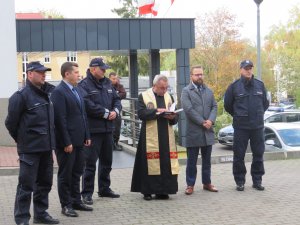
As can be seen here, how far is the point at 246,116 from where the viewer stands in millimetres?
8070

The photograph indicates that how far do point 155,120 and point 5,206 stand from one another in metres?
2.39

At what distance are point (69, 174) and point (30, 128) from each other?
0.95 meters

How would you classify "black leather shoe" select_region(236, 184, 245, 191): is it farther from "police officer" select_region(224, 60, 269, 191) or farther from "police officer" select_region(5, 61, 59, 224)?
"police officer" select_region(5, 61, 59, 224)

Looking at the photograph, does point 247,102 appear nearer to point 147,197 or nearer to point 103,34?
point 147,197

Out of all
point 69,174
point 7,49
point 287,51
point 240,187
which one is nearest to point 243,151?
point 240,187

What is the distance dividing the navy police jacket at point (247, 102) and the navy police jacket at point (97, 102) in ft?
6.18

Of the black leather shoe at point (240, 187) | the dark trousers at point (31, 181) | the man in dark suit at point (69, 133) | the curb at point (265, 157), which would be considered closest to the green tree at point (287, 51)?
the curb at point (265, 157)

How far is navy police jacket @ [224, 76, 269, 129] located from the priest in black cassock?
1.06 meters

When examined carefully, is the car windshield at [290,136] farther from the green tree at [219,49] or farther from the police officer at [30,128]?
the green tree at [219,49]

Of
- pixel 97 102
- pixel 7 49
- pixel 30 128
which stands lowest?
pixel 30 128

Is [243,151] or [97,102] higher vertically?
[97,102]

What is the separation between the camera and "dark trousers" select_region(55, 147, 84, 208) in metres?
6.57

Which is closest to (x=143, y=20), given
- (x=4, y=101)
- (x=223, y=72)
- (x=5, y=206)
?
(x=4, y=101)

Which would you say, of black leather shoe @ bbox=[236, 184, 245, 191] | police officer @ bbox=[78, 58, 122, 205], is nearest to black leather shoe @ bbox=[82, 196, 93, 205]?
police officer @ bbox=[78, 58, 122, 205]
